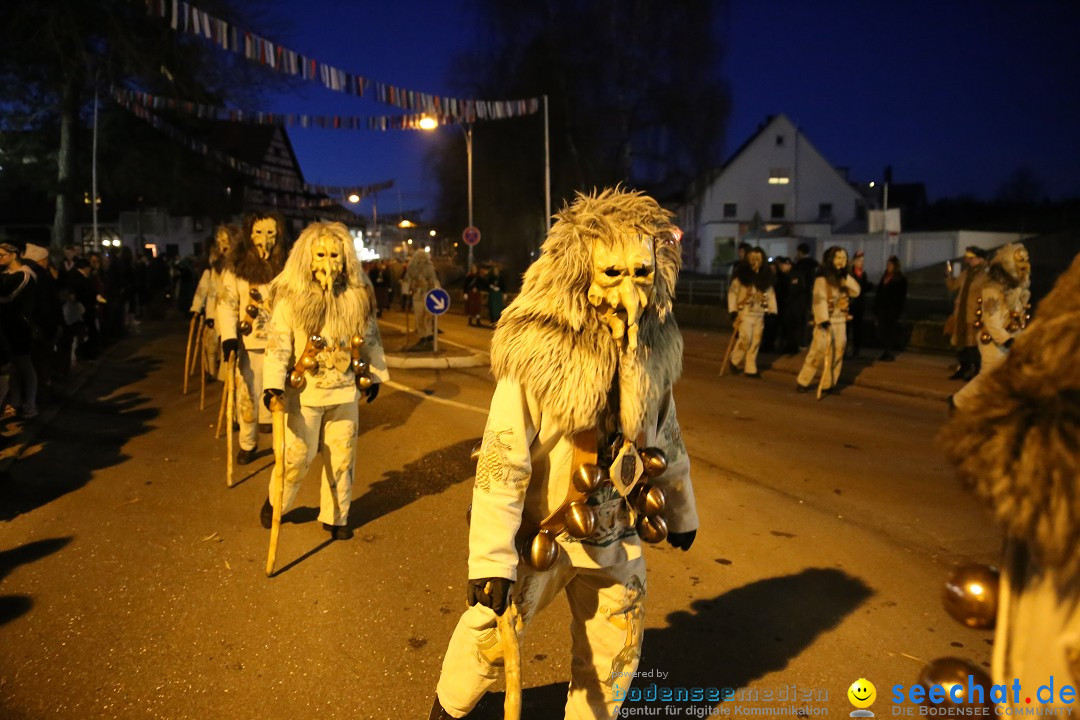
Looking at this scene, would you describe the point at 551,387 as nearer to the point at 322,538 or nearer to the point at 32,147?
the point at 322,538

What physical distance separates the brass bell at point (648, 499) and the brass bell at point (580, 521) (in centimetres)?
21

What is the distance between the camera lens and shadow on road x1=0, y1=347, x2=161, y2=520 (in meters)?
7.12

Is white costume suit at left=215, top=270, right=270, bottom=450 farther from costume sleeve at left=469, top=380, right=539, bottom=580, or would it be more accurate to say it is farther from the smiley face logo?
the smiley face logo

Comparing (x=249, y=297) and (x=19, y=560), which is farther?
(x=249, y=297)

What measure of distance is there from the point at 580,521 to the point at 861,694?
1.77 metres

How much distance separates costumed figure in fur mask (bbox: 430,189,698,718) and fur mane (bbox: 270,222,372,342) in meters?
2.89

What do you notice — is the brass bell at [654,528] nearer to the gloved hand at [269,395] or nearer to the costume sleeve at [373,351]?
the gloved hand at [269,395]

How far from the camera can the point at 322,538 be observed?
5824 millimetres

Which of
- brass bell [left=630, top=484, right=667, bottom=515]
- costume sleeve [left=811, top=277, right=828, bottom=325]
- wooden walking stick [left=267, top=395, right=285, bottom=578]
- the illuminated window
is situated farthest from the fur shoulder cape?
the illuminated window

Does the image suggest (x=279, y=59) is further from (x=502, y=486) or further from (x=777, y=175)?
(x=777, y=175)

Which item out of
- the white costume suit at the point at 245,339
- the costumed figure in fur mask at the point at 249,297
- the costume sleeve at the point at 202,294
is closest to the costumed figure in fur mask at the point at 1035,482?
the white costume suit at the point at 245,339

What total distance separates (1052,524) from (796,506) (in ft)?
16.9

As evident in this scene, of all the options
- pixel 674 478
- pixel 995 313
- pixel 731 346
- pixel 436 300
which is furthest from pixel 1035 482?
pixel 436 300

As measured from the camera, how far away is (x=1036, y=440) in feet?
5.66
